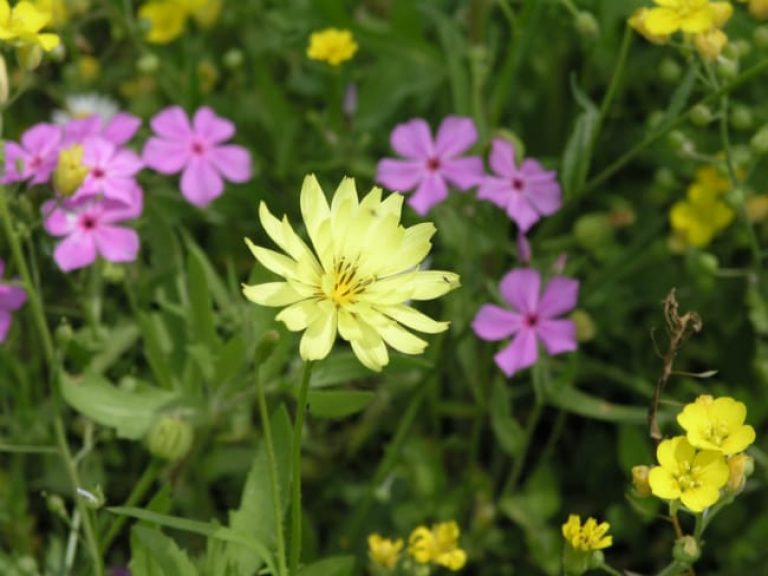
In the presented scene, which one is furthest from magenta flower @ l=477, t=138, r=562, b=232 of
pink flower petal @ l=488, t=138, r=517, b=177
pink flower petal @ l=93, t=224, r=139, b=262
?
pink flower petal @ l=93, t=224, r=139, b=262

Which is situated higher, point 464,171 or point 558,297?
point 464,171

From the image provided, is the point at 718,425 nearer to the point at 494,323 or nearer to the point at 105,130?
the point at 494,323

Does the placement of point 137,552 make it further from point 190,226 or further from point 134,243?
point 190,226

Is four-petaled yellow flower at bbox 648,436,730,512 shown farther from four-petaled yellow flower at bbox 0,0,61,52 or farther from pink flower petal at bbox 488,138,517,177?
four-petaled yellow flower at bbox 0,0,61,52

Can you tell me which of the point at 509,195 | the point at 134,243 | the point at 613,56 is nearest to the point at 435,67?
the point at 613,56

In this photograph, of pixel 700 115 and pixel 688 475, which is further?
pixel 700 115

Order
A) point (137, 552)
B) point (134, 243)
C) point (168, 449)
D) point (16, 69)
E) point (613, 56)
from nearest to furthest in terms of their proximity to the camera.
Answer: point (137, 552), point (168, 449), point (134, 243), point (613, 56), point (16, 69)

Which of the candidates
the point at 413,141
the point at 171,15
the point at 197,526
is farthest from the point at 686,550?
the point at 171,15
